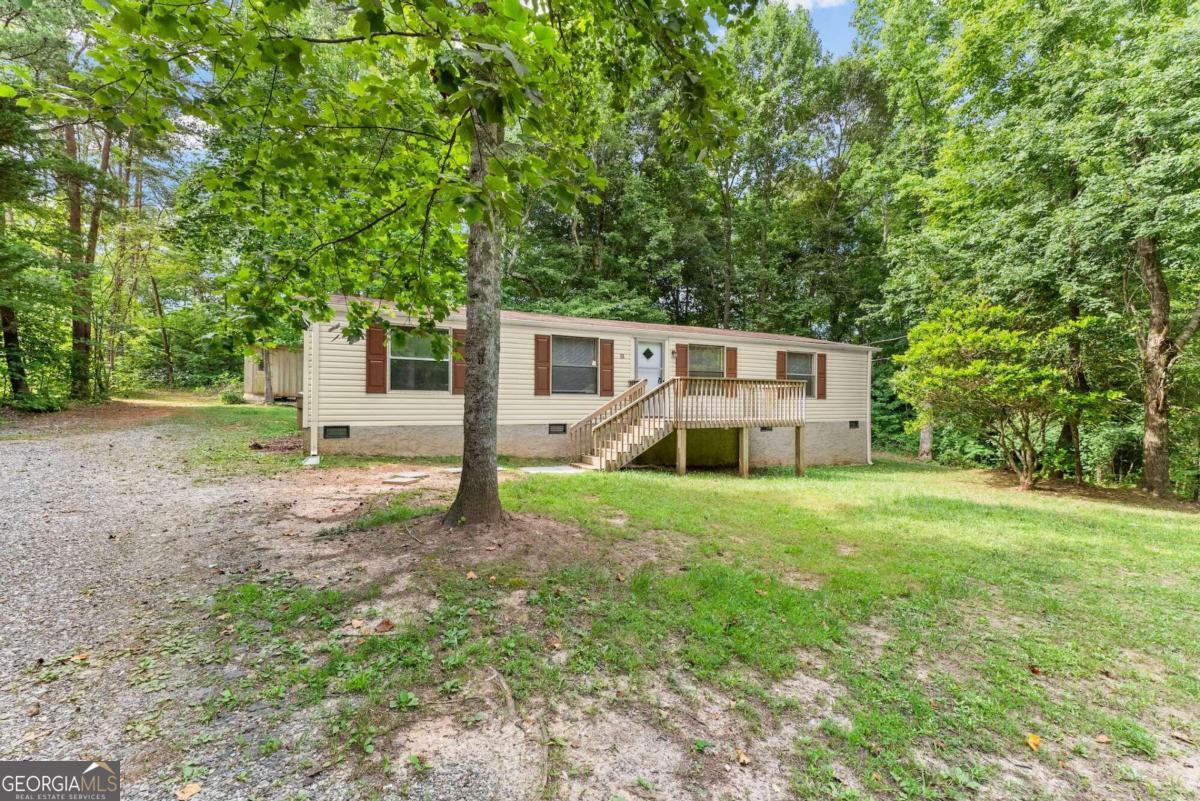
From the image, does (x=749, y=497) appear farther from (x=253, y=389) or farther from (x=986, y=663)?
(x=253, y=389)

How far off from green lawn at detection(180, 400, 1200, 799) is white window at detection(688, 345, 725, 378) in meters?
6.67

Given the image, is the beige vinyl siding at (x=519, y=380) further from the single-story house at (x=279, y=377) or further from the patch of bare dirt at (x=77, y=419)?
the single-story house at (x=279, y=377)

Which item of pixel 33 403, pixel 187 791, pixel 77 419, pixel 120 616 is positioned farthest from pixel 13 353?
pixel 187 791

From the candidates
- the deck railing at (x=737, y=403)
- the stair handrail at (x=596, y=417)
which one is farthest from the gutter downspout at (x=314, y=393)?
the deck railing at (x=737, y=403)

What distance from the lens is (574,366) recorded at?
1041cm

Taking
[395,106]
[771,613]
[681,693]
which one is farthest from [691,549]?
[395,106]

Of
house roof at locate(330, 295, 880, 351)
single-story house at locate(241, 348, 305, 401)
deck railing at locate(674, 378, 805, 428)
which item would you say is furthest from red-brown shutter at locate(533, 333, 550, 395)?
single-story house at locate(241, 348, 305, 401)

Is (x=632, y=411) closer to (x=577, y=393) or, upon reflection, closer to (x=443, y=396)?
(x=577, y=393)

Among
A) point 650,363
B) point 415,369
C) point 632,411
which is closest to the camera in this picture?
point 415,369

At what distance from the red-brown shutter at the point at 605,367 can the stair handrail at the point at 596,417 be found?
0.35 metres

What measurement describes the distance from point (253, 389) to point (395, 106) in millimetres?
20868

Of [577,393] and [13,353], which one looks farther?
[13,353]

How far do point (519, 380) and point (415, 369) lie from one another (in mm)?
1970

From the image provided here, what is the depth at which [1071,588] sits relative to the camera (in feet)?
13.2
